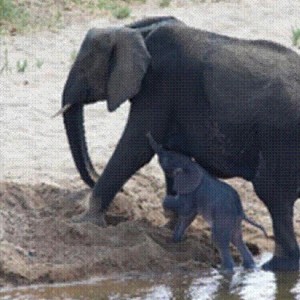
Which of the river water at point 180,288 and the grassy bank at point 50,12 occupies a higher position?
the river water at point 180,288

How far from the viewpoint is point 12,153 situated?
40.3ft

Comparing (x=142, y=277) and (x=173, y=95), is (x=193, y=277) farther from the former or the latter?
(x=173, y=95)

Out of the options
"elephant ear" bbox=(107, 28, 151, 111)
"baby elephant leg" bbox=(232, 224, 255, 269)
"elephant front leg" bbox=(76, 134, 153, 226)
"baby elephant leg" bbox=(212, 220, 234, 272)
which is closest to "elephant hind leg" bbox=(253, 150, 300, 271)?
"baby elephant leg" bbox=(232, 224, 255, 269)

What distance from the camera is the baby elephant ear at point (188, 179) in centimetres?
1073

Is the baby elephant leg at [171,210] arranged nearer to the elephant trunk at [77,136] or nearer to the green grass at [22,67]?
the elephant trunk at [77,136]

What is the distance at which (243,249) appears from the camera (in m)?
10.8

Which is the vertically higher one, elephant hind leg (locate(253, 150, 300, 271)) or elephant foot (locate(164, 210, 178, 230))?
elephant hind leg (locate(253, 150, 300, 271))

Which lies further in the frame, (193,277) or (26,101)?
(26,101)

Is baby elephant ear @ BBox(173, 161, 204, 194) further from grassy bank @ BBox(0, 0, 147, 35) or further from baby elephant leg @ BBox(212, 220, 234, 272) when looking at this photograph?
grassy bank @ BBox(0, 0, 147, 35)

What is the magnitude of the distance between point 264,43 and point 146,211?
127 cm

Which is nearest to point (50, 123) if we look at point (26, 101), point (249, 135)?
point (26, 101)

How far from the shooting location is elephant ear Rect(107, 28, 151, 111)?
429 inches

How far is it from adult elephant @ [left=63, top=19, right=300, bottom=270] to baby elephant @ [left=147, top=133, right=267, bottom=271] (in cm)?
15

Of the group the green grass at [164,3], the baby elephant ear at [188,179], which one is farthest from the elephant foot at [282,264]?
the green grass at [164,3]
